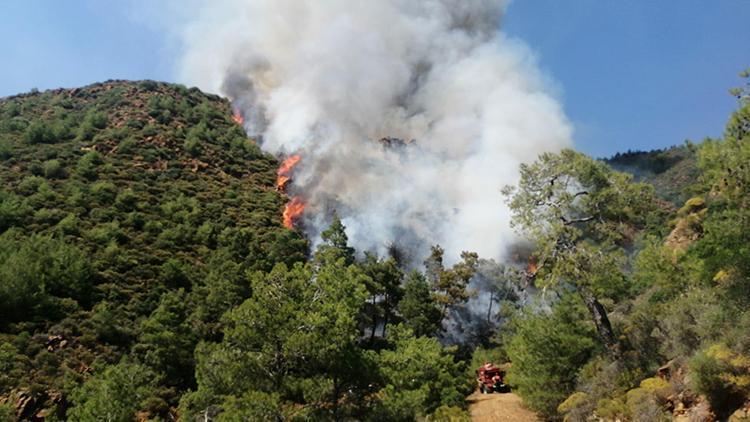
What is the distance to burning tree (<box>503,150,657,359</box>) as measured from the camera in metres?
19.7

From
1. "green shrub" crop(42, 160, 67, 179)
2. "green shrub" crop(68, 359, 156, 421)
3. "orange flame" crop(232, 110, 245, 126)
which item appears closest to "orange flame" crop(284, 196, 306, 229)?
"green shrub" crop(42, 160, 67, 179)

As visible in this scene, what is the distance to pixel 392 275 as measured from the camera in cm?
4712

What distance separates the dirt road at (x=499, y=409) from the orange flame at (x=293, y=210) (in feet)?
149

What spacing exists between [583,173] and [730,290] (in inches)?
266

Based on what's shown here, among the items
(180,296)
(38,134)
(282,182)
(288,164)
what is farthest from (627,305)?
(38,134)

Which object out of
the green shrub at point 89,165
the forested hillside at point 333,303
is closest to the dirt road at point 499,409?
the forested hillside at point 333,303

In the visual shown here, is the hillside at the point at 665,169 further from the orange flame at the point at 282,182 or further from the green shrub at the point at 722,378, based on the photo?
the green shrub at the point at 722,378

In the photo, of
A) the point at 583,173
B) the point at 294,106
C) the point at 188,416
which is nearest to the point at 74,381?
the point at 188,416

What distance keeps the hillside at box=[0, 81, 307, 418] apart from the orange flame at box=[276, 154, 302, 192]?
1408mm

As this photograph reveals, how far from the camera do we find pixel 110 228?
5309 cm

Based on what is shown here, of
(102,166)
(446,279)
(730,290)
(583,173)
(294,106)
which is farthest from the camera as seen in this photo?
(294,106)

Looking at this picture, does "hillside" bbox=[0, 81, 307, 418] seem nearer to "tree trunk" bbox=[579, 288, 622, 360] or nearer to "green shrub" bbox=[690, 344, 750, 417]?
"tree trunk" bbox=[579, 288, 622, 360]

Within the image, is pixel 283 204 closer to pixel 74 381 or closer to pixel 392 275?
pixel 392 275

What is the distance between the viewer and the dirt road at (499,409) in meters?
25.5
